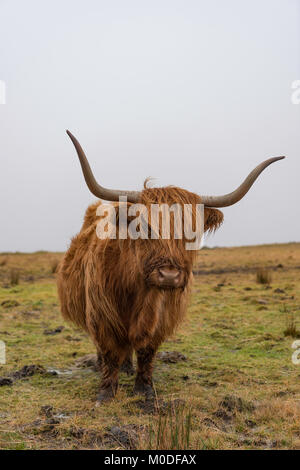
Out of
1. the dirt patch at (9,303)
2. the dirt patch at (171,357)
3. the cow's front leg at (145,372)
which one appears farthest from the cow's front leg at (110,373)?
the dirt patch at (9,303)

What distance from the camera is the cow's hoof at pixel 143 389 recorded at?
4711 mm

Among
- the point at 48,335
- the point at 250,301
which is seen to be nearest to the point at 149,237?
the point at 48,335

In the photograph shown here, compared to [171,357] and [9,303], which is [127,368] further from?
[9,303]

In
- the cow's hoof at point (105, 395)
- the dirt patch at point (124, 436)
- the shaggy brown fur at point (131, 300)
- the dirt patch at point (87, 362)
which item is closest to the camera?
the dirt patch at point (124, 436)

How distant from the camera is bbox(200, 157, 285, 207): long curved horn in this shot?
13.4 ft

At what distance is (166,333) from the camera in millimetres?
4695

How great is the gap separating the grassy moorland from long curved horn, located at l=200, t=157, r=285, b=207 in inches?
44.4

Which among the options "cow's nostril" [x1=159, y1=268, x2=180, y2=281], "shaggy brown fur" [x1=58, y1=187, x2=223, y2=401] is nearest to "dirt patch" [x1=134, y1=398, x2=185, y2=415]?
"shaggy brown fur" [x1=58, y1=187, x2=223, y2=401]

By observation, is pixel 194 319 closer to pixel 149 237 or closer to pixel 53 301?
pixel 53 301

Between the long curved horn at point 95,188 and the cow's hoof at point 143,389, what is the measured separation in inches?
77.0

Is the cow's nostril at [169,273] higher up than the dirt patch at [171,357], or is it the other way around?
the cow's nostril at [169,273]

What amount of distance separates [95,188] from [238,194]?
1.25 m

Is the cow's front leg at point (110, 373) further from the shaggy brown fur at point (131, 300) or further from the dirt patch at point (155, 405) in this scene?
the dirt patch at point (155, 405)

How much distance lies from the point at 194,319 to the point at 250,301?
195cm
